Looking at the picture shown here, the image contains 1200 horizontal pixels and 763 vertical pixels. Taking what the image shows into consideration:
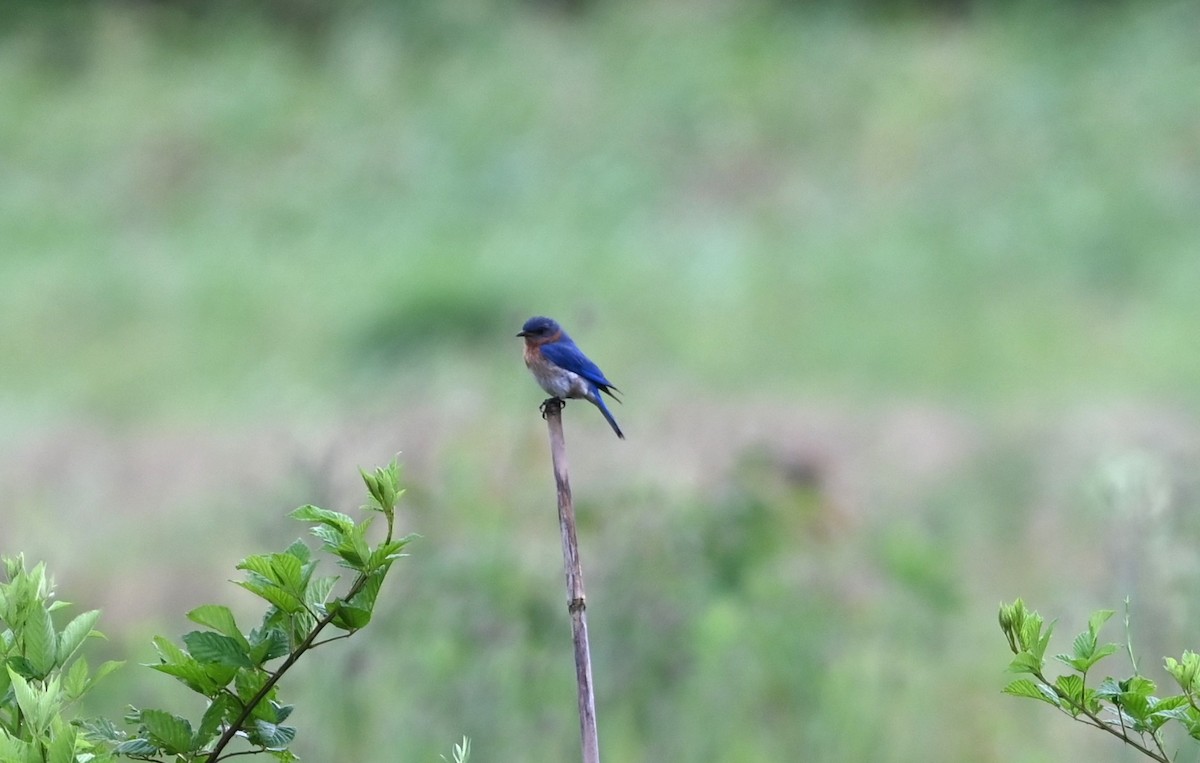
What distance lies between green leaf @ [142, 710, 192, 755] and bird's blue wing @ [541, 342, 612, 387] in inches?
83.0

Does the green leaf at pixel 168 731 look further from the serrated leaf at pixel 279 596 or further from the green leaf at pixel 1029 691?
the green leaf at pixel 1029 691

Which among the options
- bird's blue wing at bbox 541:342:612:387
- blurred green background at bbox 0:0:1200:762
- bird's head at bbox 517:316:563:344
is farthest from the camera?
blurred green background at bbox 0:0:1200:762

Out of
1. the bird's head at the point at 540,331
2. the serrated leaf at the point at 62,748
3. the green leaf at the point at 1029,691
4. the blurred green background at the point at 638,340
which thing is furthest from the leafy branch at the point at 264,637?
the blurred green background at the point at 638,340

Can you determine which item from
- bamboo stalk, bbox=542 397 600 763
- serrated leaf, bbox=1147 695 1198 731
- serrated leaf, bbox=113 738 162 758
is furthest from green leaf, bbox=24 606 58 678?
serrated leaf, bbox=1147 695 1198 731

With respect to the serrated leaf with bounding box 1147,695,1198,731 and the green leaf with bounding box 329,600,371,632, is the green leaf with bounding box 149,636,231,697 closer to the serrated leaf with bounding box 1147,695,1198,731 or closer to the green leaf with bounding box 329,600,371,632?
the green leaf with bounding box 329,600,371,632

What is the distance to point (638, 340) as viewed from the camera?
11.8 m

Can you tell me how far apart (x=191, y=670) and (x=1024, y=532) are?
595 cm

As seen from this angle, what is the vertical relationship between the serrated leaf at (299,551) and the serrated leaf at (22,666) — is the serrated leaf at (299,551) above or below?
above

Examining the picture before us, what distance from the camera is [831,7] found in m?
18.3

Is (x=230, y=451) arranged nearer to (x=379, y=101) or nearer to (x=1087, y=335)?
(x=1087, y=335)

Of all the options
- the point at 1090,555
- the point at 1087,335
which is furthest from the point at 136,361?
the point at 1090,555

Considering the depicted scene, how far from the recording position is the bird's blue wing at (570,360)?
360 cm

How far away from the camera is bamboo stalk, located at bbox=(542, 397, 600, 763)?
5.01 feet

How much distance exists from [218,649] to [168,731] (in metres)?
0.09
